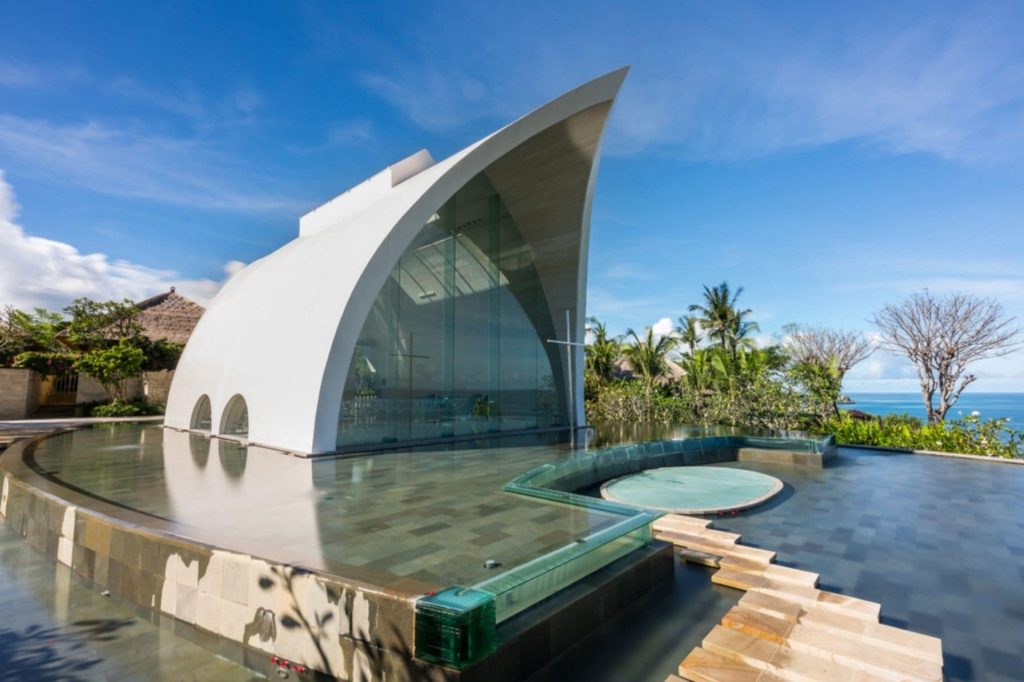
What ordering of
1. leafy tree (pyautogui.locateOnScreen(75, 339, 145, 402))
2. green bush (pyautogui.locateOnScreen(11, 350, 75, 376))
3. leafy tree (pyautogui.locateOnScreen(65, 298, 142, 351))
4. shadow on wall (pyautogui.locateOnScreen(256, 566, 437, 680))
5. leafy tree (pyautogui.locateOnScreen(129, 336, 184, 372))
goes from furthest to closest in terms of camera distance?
leafy tree (pyautogui.locateOnScreen(129, 336, 184, 372)), leafy tree (pyautogui.locateOnScreen(65, 298, 142, 351)), green bush (pyautogui.locateOnScreen(11, 350, 75, 376)), leafy tree (pyautogui.locateOnScreen(75, 339, 145, 402)), shadow on wall (pyautogui.locateOnScreen(256, 566, 437, 680))

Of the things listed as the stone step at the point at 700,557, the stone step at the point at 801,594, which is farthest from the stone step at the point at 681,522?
the stone step at the point at 801,594

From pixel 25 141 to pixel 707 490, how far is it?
1398 cm

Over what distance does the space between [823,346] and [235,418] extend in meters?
26.9

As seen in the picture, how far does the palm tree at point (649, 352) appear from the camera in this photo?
23.6 metres

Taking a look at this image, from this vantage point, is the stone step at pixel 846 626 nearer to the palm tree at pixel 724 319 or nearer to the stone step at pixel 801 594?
the stone step at pixel 801 594

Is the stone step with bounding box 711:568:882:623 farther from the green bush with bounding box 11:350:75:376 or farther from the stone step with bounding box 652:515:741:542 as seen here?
the green bush with bounding box 11:350:75:376

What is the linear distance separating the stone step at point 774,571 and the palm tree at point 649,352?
1901 centimetres

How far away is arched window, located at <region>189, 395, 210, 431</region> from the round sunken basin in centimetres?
1223

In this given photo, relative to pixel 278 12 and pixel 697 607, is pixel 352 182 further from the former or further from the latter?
pixel 697 607

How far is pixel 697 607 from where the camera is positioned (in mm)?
3725

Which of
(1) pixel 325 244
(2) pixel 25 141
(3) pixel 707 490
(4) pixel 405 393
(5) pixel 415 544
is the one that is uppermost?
(2) pixel 25 141

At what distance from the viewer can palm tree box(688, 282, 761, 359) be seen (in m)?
25.4

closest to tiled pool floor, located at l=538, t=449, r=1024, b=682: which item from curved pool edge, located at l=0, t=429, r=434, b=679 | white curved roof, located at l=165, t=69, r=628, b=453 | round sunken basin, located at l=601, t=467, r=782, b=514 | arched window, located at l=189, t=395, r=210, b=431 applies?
round sunken basin, located at l=601, t=467, r=782, b=514

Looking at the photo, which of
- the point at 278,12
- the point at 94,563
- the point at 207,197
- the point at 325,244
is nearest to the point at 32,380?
the point at 207,197
